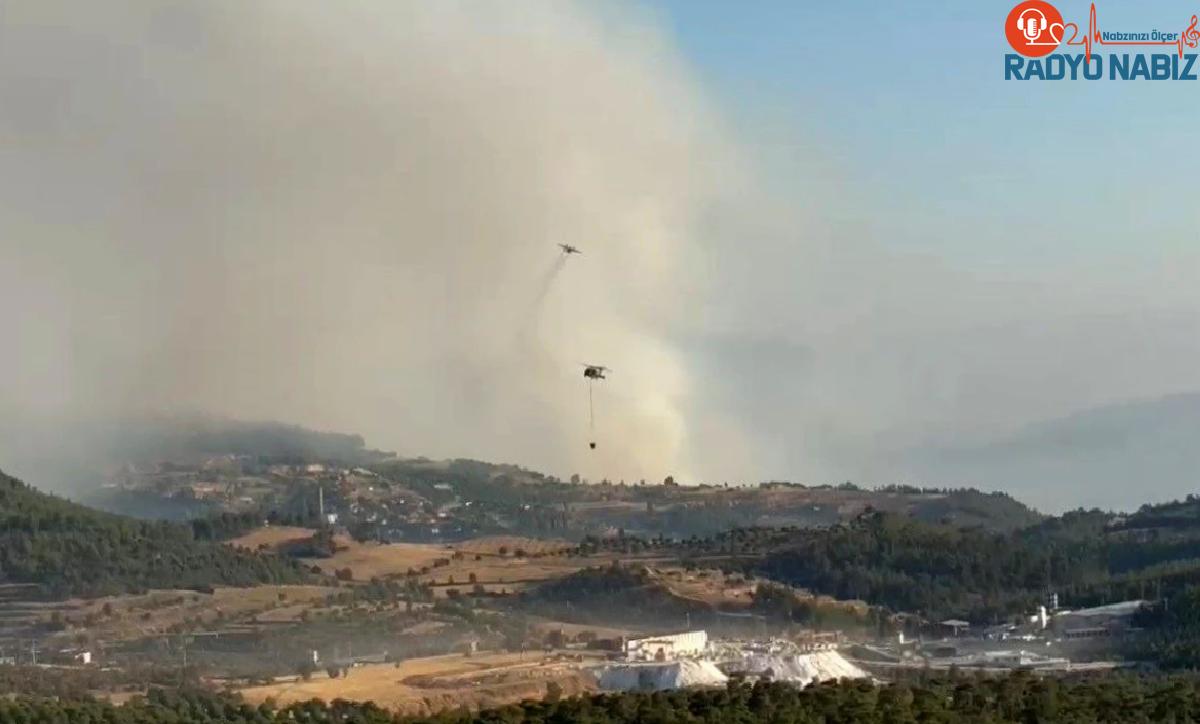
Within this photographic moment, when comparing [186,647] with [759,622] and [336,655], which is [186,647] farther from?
[759,622]

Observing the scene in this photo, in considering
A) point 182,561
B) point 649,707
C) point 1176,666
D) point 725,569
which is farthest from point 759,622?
point 649,707

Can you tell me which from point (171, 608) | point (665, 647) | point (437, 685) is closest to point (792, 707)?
point (437, 685)

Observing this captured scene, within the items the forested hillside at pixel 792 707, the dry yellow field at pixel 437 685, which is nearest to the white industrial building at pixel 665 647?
the dry yellow field at pixel 437 685

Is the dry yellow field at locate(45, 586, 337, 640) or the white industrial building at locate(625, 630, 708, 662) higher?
the dry yellow field at locate(45, 586, 337, 640)

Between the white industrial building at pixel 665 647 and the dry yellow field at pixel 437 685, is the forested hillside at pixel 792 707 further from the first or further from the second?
the white industrial building at pixel 665 647

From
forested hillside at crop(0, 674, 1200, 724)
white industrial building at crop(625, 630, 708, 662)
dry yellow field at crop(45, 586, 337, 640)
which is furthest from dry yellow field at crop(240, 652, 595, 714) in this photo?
dry yellow field at crop(45, 586, 337, 640)

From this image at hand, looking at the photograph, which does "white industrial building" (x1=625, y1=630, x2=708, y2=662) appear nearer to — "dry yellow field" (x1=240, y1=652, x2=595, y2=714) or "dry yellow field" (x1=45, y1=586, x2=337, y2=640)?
"dry yellow field" (x1=240, y1=652, x2=595, y2=714)
